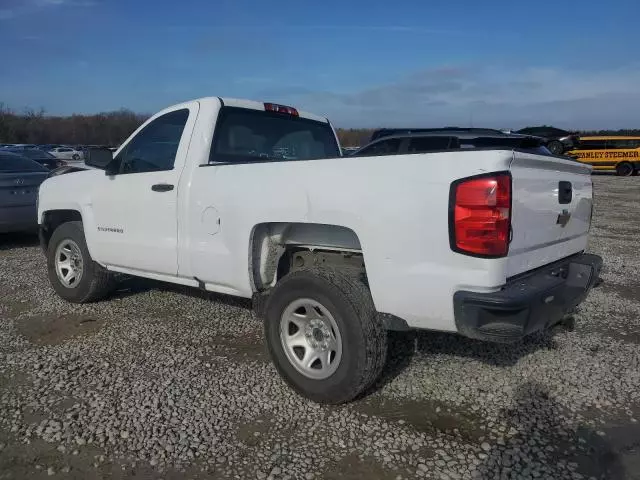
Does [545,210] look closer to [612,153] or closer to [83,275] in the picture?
[83,275]

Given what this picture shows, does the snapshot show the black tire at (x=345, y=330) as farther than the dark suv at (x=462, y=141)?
No

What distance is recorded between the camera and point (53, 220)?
231 inches

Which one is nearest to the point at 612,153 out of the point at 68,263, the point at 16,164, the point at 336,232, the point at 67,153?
the point at 16,164

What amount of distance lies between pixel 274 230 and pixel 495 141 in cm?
324

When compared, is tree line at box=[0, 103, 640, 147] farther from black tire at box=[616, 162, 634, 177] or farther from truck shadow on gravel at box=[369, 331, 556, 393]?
truck shadow on gravel at box=[369, 331, 556, 393]

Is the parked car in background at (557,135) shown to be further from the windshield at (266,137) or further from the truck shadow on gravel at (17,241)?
the truck shadow on gravel at (17,241)

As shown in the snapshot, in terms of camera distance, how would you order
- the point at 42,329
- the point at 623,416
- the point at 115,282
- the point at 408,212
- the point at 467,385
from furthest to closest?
the point at 115,282 < the point at 42,329 < the point at 467,385 < the point at 623,416 < the point at 408,212

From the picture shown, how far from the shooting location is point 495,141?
235 inches

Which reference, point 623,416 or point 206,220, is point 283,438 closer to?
point 206,220

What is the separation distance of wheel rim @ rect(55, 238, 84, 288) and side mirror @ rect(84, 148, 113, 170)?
3.25 ft

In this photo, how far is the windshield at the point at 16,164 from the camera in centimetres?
893

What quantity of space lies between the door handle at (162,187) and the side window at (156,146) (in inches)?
6.3

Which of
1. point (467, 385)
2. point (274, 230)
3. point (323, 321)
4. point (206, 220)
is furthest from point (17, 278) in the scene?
point (467, 385)

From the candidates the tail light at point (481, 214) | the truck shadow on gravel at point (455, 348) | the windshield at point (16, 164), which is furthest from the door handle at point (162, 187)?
the windshield at point (16, 164)
